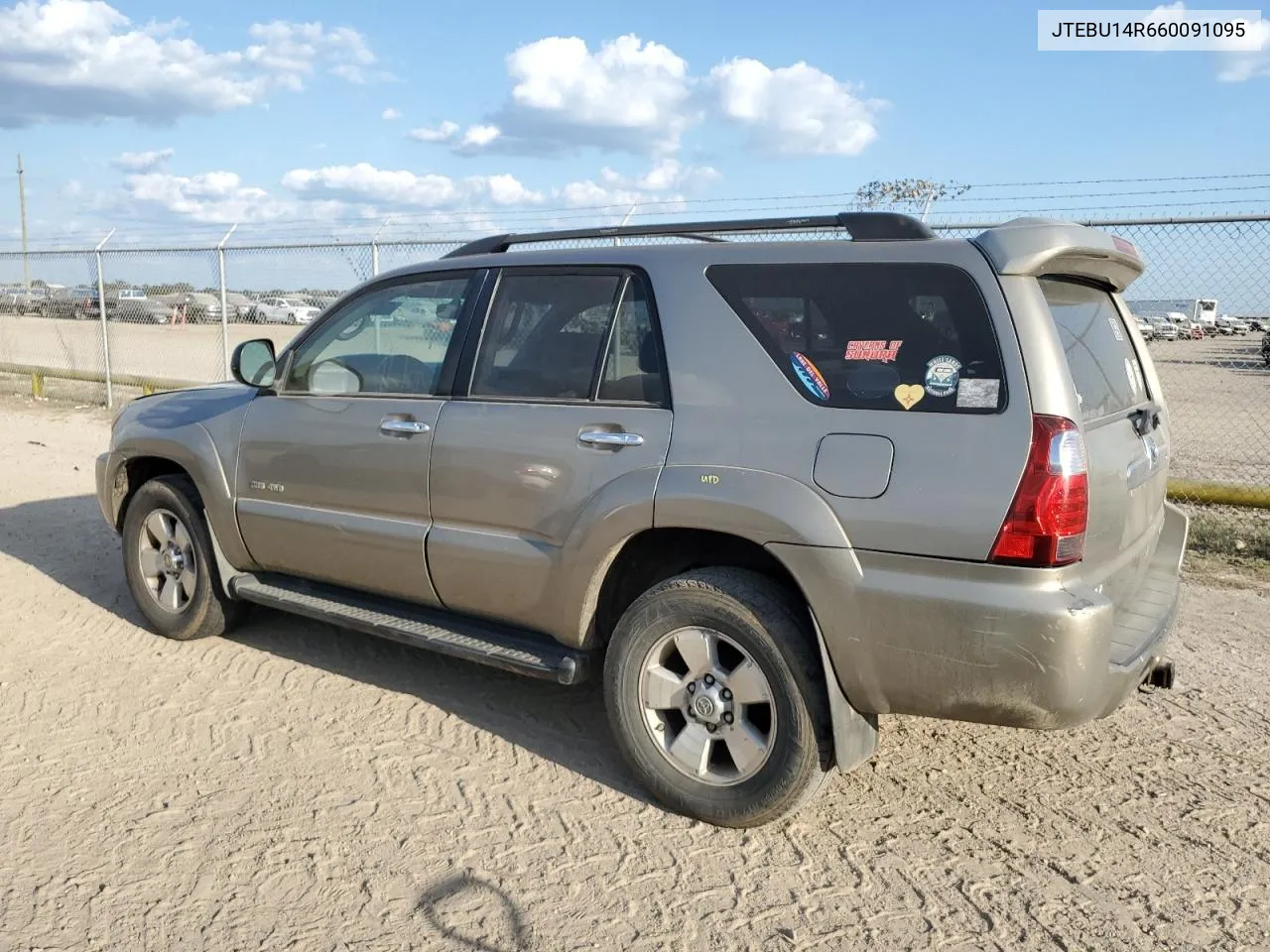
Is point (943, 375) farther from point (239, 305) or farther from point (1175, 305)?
point (239, 305)

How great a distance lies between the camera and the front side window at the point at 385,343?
434 cm

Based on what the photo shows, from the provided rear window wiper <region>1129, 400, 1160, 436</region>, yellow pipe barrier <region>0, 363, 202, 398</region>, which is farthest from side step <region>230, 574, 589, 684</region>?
yellow pipe barrier <region>0, 363, 202, 398</region>

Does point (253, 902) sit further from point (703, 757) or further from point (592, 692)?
point (592, 692)

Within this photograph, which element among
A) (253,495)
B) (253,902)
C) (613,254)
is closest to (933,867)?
(253,902)

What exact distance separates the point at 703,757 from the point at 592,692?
4.03 ft

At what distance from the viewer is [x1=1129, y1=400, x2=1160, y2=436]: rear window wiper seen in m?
3.61

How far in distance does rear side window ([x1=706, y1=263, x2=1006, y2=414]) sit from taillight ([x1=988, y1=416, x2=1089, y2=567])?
0.56ft

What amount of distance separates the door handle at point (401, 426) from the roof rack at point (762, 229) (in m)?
0.79

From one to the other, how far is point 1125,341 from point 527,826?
281 cm

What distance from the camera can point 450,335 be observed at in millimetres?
4285

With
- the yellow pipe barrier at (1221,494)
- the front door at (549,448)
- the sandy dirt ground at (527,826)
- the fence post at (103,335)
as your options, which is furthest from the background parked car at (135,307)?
the yellow pipe barrier at (1221,494)

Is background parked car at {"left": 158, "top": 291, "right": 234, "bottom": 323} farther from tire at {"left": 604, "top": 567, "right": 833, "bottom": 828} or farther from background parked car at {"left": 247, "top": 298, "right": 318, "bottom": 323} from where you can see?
tire at {"left": 604, "top": 567, "right": 833, "bottom": 828}

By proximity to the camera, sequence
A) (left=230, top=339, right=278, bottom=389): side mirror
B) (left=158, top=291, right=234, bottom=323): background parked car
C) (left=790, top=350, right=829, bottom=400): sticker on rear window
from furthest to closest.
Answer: (left=158, top=291, right=234, bottom=323): background parked car
(left=230, top=339, right=278, bottom=389): side mirror
(left=790, top=350, right=829, bottom=400): sticker on rear window

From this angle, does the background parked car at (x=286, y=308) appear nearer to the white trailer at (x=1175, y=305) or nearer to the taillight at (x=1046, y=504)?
the white trailer at (x=1175, y=305)
